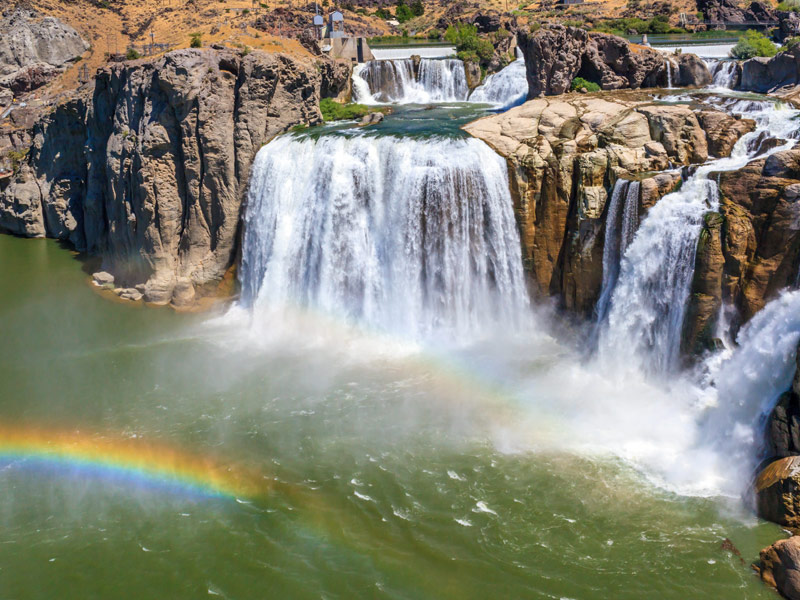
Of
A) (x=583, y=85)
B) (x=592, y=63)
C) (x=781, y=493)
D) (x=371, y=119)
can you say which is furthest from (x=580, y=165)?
(x=592, y=63)

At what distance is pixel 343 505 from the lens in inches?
543

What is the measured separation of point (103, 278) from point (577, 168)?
19.2 m

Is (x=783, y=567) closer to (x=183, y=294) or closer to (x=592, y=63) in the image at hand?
(x=183, y=294)

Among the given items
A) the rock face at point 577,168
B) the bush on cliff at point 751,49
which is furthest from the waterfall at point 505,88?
the rock face at point 577,168

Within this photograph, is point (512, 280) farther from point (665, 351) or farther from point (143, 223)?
point (143, 223)

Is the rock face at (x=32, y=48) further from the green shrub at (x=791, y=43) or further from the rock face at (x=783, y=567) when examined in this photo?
the rock face at (x=783, y=567)

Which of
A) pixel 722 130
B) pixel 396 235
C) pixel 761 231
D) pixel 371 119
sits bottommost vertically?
pixel 396 235

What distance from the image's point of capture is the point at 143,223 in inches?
968

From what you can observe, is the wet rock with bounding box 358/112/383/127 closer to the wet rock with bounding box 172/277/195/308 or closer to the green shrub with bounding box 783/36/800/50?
the wet rock with bounding box 172/277/195/308

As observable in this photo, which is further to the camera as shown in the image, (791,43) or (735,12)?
(735,12)

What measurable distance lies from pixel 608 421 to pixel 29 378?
16795mm

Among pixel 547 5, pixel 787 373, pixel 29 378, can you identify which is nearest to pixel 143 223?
pixel 29 378

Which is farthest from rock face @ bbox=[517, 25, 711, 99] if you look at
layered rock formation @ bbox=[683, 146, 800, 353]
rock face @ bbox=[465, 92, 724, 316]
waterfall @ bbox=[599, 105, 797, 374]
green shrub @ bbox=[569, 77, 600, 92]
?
layered rock formation @ bbox=[683, 146, 800, 353]

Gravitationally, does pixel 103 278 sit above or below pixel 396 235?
below
